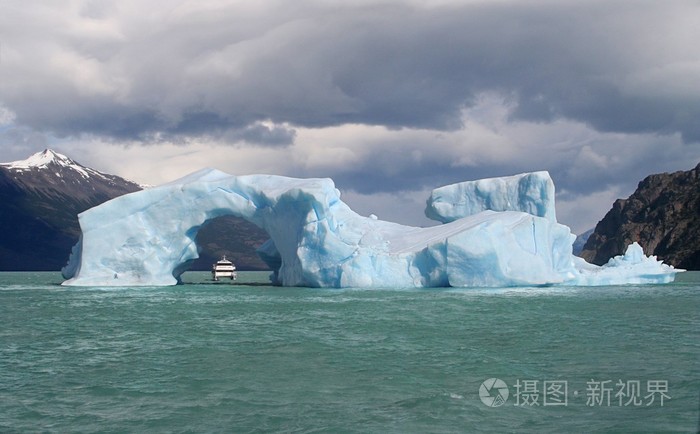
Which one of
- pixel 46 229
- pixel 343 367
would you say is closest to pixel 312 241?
pixel 343 367

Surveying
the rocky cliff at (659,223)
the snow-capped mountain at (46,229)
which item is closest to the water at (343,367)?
the rocky cliff at (659,223)

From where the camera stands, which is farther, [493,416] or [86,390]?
[86,390]

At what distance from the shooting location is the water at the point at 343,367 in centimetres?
911

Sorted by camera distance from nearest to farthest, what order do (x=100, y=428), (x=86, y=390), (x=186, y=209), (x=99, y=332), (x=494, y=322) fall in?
(x=100, y=428) < (x=86, y=390) < (x=99, y=332) < (x=494, y=322) < (x=186, y=209)

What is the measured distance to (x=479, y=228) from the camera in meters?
28.1

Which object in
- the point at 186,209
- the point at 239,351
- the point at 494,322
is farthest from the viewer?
the point at 186,209

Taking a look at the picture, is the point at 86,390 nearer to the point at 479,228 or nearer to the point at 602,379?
the point at 602,379

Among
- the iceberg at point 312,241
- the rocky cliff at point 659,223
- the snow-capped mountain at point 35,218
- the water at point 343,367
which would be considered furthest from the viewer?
the snow-capped mountain at point 35,218

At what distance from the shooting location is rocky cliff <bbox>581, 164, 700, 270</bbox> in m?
90.9

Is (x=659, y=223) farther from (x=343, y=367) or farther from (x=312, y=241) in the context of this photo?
(x=343, y=367)

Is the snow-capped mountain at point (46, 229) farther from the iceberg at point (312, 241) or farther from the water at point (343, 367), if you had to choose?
the water at point (343, 367)

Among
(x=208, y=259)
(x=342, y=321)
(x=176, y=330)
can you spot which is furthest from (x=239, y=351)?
(x=208, y=259)

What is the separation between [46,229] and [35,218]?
5.37m

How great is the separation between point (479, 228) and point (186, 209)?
11.2m
